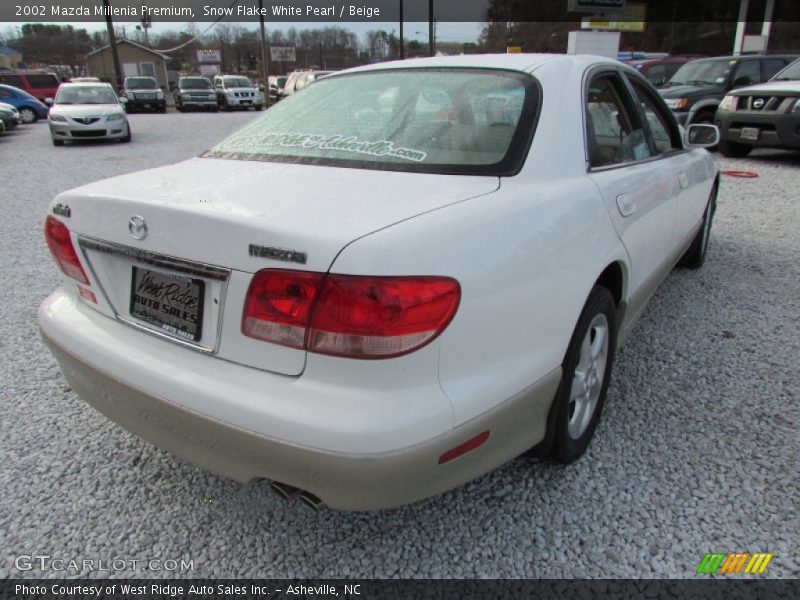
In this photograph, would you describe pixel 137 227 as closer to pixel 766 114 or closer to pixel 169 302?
pixel 169 302

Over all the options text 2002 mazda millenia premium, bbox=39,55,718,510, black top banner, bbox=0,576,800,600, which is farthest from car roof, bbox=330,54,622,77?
black top banner, bbox=0,576,800,600

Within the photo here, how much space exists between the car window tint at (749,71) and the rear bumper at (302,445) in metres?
12.2

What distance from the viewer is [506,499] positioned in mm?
2141

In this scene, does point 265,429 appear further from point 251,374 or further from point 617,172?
point 617,172

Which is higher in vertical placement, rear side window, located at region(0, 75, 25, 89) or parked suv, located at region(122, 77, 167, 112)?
rear side window, located at region(0, 75, 25, 89)

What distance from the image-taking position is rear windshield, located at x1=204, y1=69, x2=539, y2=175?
1996 millimetres

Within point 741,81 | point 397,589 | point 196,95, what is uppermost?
point 741,81

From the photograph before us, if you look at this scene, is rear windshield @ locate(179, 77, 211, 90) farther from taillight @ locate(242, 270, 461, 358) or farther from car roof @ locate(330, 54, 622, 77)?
taillight @ locate(242, 270, 461, 358)

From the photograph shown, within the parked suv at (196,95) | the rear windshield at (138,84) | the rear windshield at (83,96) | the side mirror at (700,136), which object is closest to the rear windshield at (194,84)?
the parked suv at (196,95)

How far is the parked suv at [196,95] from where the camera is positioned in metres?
27.1

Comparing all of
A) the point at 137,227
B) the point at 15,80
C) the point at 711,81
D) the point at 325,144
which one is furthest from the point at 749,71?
the point at 15,80

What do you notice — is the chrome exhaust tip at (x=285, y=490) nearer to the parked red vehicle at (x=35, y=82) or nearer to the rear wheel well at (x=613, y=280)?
the rear wheel well at (x=613, y=280)

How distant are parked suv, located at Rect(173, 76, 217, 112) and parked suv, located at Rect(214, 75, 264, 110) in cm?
77

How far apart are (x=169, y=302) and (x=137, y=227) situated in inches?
9.6
